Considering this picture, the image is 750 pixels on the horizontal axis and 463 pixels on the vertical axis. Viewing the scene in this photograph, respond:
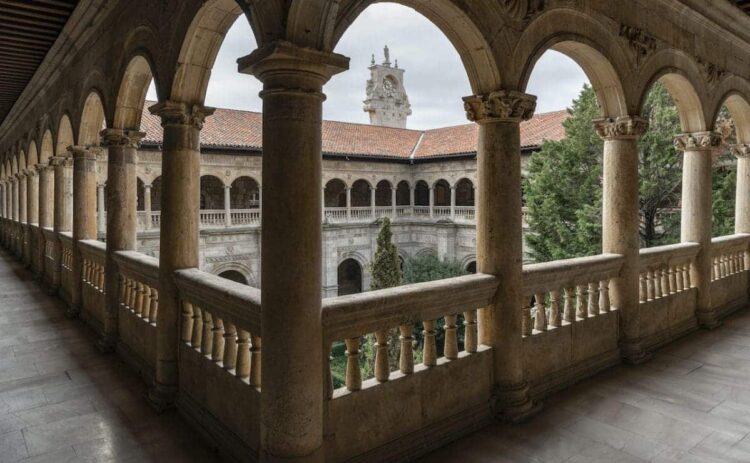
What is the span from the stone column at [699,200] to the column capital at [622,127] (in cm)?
185

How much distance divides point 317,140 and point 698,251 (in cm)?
599

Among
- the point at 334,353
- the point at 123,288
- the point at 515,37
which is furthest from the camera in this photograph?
the point at 334,353

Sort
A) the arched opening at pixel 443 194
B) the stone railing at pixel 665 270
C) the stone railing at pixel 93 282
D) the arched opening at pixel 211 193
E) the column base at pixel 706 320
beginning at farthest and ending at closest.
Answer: the arched opening at pixel 443 194
the arched opening at pixel 211 193
the column base at pixel 706 320
the stone railing at pixel 93 282
the stone railing at pixel 665 270

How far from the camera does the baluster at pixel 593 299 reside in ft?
16.5

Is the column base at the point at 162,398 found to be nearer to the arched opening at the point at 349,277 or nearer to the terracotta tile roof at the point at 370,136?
the terracotta tile roof at the point at 370,136

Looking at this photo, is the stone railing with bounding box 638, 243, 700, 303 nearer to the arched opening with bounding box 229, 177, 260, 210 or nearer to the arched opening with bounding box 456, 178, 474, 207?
the arched opening with bounding box 229, 177, 260, 210

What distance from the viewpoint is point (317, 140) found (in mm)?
2914

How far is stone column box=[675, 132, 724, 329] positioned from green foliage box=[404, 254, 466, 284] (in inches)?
755

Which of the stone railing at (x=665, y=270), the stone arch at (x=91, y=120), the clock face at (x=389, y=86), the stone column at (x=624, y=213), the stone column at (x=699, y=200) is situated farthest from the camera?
the clock face at (x=389, y=86)

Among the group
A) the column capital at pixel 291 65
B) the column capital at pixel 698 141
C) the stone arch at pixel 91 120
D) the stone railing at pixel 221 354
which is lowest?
the stone railing at pixel 221 354

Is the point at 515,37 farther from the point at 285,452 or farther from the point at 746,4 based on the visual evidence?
the point at 746,4

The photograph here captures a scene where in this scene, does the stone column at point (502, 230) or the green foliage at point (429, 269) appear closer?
the stone column at point (502, 230)

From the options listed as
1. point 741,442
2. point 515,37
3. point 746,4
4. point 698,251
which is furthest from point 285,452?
point 746,4

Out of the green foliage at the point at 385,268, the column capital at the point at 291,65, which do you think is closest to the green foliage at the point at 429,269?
the green foliage at the point at 385,268
